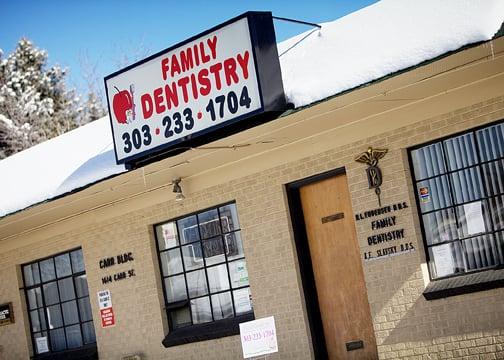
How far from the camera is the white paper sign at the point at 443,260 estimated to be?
36.6ft

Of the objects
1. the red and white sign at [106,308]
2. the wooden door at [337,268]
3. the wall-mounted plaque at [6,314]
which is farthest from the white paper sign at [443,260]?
the wall-mounted plaque at [6,314]

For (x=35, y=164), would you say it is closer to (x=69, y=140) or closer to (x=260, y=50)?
(x=69, y=140)

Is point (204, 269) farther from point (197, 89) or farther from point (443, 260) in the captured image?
point (443, 260)

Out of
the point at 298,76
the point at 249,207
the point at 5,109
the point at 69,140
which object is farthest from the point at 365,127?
the point at 5,109

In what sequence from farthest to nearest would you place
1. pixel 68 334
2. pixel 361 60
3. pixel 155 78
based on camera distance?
pixel 68 334 → pixel 155 78 → pixel 361 60

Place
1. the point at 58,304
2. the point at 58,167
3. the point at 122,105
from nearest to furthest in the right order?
the point at 122,105 < the point at 58,167 < the point at 58,304

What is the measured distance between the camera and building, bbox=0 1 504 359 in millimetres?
10531

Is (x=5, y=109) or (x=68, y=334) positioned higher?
(x=5, y=109)

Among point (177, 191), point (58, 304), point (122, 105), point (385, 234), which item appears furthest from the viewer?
point (58, 304)

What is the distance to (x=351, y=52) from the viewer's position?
1082cm

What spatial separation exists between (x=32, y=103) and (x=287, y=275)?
3564 centimetres

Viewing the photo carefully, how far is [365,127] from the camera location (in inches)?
460

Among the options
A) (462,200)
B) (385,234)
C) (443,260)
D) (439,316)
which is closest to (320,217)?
(385,234)

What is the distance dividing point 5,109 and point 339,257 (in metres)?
36.7
